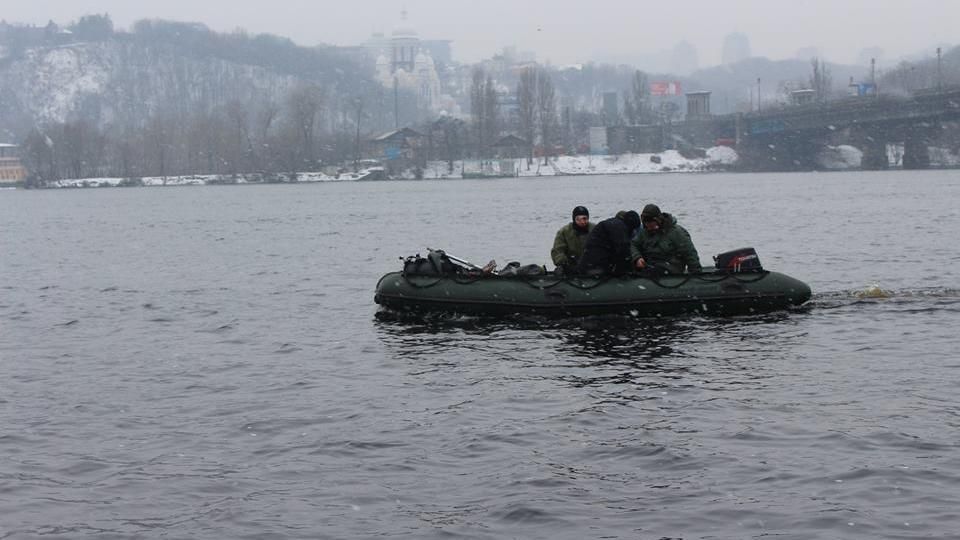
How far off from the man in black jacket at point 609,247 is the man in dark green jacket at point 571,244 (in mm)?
459

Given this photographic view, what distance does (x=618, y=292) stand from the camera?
69.1 ft

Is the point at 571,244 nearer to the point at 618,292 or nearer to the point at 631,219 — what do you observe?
the point at 631,219

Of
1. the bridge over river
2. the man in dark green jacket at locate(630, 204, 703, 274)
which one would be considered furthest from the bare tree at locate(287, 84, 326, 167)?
the man in dark green jacket at locate(630, 204, 703, 274)

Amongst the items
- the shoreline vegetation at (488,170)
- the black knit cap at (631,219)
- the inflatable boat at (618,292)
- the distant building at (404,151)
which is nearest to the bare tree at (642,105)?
the shoreline vegetation at (488,170)

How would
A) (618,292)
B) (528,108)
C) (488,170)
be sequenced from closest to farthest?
(618,292) → (488,170) → (528,108)

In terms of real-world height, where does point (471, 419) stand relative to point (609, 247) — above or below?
below

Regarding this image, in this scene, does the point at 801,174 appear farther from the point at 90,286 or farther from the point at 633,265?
the point at 633,265

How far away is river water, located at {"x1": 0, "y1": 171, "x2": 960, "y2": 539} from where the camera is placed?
11.4m

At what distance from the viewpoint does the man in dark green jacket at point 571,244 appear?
21.8 metres

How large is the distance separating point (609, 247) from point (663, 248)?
3.32 feet

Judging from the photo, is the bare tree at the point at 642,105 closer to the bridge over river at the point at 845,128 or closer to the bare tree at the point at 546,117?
the bridge over river at the point at 845,128

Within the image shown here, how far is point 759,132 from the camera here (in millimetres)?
148625

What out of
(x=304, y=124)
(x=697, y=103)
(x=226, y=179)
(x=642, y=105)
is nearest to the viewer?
(x=304, y=124)

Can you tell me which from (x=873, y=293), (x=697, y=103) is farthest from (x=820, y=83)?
(x=873, y=293)
